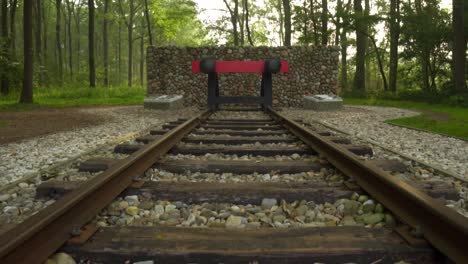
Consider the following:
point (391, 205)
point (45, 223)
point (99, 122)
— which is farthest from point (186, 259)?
point (99, 122)

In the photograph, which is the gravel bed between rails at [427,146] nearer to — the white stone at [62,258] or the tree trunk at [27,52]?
the white stone at [62,258]

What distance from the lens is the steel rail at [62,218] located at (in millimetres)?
1493

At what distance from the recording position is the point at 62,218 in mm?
1826

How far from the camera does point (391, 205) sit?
2201 mm

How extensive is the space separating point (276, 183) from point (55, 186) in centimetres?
146

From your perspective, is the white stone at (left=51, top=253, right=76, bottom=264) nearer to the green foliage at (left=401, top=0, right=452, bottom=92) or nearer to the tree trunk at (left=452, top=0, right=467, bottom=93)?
the tree trunk at (left=452, top=0, right=467, bottom=93)

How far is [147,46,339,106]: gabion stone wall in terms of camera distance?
48.3ft

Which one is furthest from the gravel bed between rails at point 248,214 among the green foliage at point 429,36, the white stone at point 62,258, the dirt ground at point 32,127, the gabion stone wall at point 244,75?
the green foliage at point 429,36

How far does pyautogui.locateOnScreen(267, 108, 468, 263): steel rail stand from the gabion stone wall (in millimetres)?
11722

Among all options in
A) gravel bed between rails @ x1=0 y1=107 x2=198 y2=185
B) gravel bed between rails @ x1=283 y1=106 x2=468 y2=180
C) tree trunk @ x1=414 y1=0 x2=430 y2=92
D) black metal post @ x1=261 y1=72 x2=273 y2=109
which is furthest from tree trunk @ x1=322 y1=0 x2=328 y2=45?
gravel bed between rails @ x1=0 y1=107 x2=198 y2=185

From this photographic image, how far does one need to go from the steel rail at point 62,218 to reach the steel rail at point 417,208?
1578mm

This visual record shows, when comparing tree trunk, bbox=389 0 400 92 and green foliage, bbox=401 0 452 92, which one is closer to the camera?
green foliage, bbox=401 0 452 92

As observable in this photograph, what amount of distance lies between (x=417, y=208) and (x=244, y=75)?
43.0ft

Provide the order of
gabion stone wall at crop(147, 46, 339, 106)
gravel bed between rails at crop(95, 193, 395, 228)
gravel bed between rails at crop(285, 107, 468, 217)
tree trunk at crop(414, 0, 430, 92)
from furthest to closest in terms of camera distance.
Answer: tree trunk at crop(414, 0, 430, 92) < gabion stone wall at crop(147, 46, 339, 106) < gravel bed between rails at crop(285, 107, 468, 217) < gravel bed between rails at crop(95, 193, 395, 228)
